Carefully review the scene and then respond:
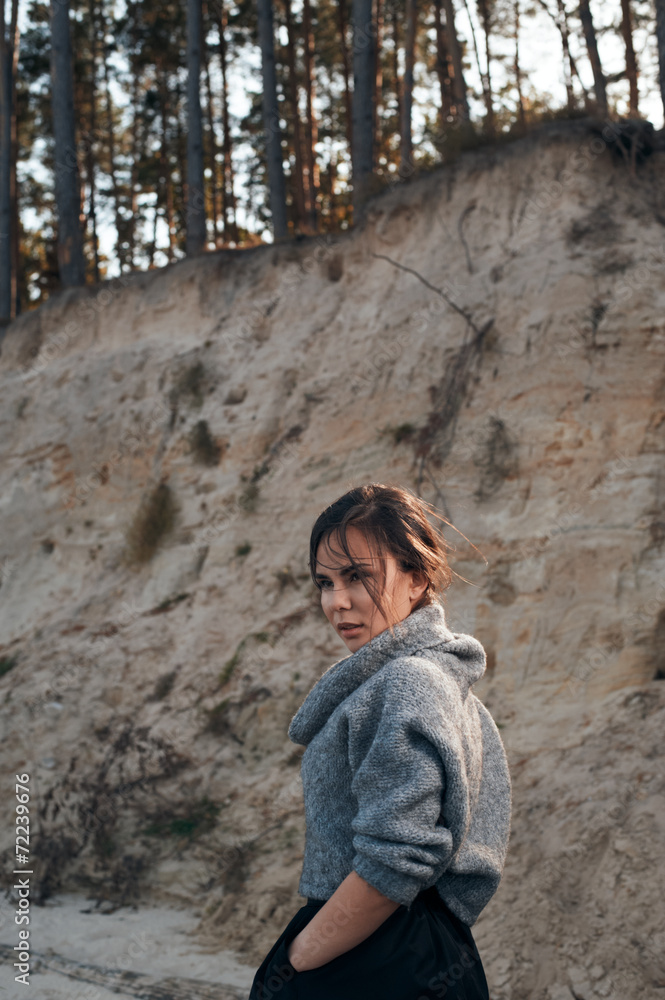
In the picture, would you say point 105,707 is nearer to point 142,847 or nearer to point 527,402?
point 142,847

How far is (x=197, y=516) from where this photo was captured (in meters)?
8.44

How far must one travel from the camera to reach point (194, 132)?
13.5 m

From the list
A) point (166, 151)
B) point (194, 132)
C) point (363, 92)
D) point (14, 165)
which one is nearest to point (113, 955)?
point (363, 92)

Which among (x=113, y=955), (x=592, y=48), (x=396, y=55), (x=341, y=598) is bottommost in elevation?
(x=113, y=955)

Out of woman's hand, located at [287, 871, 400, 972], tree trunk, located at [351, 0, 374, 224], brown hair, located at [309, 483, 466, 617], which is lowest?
woman's hand, located at [287, 871, 400, 972]

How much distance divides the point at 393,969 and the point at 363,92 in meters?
11.9

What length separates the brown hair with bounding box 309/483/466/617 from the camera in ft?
6.37

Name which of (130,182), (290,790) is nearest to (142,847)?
(290,790)

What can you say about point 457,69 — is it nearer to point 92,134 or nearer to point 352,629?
point 92,134

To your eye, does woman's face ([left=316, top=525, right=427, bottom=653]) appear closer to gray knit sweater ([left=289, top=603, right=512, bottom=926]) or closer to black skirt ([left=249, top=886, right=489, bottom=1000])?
gray knit sweater ([left=289, top=603, right=512, bottom=926])

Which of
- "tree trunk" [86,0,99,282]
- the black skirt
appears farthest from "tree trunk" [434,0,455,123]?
the black skirt

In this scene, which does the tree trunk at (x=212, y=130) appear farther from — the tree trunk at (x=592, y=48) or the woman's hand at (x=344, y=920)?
the woman's hand at (x=344, y=920)

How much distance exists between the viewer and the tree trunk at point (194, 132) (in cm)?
1251

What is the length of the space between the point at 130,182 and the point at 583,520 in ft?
60.9
